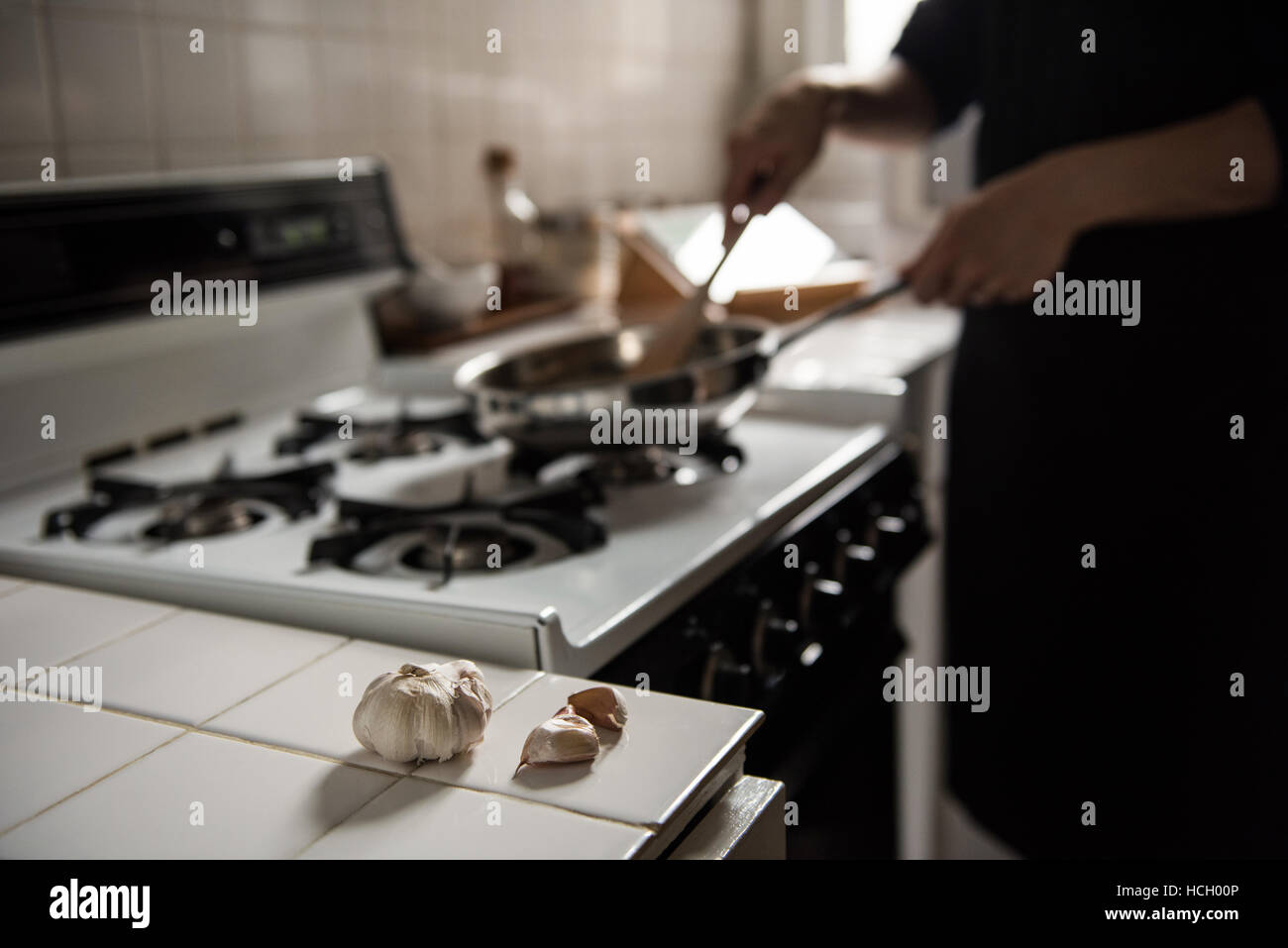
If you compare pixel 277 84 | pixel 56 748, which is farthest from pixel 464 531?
pixel 277 84

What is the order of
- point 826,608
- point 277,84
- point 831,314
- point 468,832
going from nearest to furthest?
point 468,832
point 826,608
point 831,314
point 277,84

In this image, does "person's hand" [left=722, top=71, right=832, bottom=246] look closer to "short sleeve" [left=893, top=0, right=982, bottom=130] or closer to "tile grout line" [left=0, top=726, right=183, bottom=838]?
"short sleeve" [left=893, top=0, right=982, bottom=130]

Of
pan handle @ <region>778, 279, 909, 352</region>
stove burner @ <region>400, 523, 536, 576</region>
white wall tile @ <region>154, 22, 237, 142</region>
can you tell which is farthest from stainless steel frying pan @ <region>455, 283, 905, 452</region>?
white wall tile @ <region>154, 22, 237, 142</region>

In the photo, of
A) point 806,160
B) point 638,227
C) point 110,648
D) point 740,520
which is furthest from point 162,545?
point 638,227

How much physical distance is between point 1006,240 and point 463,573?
65cm

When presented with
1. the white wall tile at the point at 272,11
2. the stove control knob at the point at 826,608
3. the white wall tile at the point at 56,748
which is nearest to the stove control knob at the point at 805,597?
the stove control knob at the point at 826,608

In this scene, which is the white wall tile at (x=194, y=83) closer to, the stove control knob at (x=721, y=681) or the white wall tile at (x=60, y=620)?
the white wall tile at (x=60, y=620)

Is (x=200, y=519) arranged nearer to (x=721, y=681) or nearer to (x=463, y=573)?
(x=463, y=573)

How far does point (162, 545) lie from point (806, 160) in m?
0.91

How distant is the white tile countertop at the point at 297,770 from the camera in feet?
1.62

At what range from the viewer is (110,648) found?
0.70 metres

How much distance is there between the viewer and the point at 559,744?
0.54m

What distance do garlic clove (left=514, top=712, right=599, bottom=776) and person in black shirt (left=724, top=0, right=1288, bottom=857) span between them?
741mm
